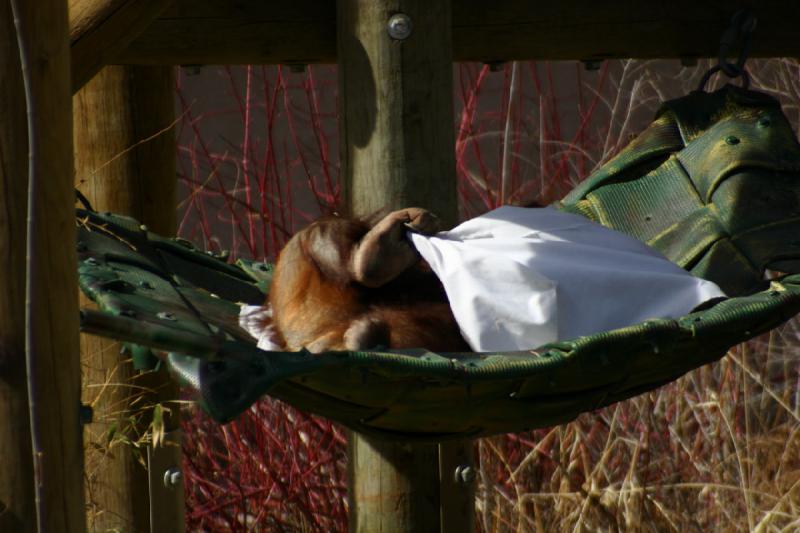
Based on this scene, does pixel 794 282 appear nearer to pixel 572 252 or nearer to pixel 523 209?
pixel 572 252

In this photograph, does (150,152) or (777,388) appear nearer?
(150,152)

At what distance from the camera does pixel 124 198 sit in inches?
118

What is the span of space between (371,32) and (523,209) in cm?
46

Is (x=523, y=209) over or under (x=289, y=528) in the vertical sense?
over

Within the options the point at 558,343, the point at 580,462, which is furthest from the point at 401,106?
the point at 580,462

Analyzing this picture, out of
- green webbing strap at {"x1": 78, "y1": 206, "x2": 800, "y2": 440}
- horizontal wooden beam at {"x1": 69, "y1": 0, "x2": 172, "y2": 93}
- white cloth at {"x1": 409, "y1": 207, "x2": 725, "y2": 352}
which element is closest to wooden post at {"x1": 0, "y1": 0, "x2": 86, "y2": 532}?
green webbing strap at {"x1": 78, "y1": 206, "x2": 800, "y2": 440}

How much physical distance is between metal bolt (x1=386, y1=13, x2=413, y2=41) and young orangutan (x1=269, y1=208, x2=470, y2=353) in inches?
15.9

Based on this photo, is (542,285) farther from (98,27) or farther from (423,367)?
(98,27)

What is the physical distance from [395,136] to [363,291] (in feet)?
1.32

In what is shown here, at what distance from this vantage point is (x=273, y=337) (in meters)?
2.19

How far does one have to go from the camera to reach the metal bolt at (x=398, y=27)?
95.1 inches

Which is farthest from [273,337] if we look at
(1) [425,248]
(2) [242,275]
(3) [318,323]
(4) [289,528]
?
(4) [289,528]

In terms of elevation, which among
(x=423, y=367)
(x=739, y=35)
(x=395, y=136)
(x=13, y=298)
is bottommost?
(x=423, y=367)

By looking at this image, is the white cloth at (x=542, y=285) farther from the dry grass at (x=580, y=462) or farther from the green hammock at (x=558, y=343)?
the dry grass at (x=580, y=462)
